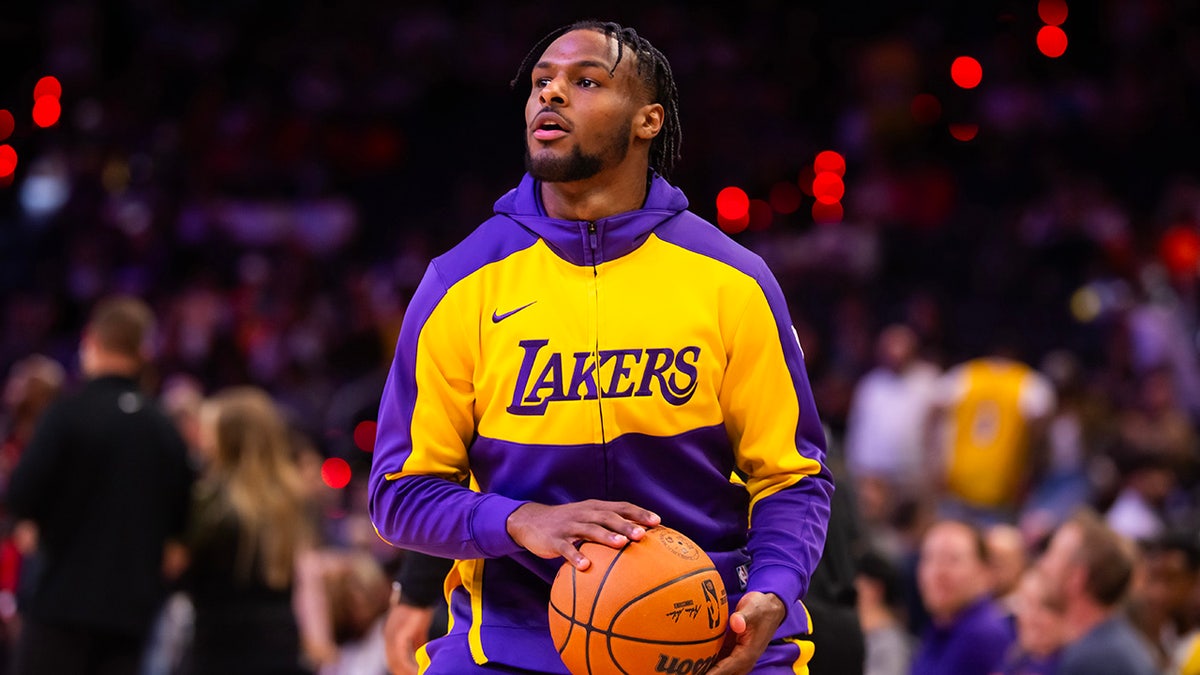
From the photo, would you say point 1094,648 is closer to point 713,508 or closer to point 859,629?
point 859,629

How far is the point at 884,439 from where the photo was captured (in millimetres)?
11109

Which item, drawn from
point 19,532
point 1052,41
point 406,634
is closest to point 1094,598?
point 406,634

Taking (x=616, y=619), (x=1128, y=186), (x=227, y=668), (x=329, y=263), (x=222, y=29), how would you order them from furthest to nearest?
(x=222, y=29) → (x=329, y=263) → (x=1128, y=186) → (x=227, y=668) → (x=616, y=619)

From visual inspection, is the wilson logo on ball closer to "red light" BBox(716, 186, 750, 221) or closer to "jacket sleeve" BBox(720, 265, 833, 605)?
"jacket sleeve" BBox(720, 265, 833, 605)

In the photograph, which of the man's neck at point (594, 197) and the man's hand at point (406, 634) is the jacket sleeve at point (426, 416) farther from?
the man's hand at point (406, 634)

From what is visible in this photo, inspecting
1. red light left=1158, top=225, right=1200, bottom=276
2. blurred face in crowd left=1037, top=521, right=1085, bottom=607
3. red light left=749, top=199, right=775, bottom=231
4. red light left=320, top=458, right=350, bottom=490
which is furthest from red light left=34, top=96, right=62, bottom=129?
blurred face in crowd left=1037, top=521, right=1085, bottom=607

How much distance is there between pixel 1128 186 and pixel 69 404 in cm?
974

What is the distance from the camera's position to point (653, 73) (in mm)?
3305

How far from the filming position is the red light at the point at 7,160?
16172 mm

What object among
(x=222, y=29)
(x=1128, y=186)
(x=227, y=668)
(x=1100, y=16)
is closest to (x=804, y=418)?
(x=227, y=668)

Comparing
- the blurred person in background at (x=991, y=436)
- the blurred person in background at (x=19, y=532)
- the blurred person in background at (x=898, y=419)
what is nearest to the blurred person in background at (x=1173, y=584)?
the blurred person in background at (x=991, y=436)

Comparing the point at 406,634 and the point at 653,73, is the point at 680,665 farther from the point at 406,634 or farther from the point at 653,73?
the point at 406,634

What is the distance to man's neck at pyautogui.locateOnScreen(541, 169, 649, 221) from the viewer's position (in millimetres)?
3219

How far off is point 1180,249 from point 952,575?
6.90 meters
